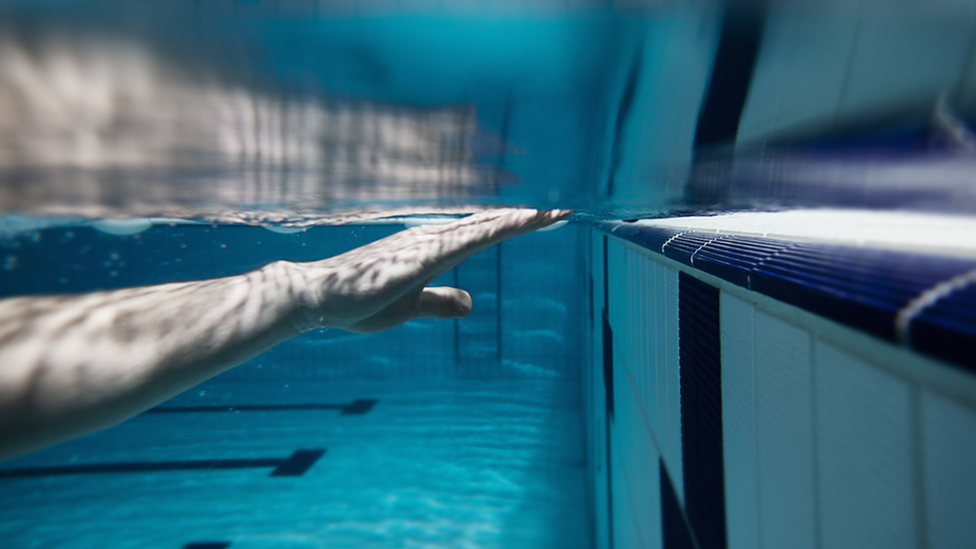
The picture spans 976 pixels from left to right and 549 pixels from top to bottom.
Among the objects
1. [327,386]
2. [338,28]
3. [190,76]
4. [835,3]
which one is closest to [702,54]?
[835,3]

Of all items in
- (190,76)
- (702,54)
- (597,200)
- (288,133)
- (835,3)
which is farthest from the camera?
(597,200)

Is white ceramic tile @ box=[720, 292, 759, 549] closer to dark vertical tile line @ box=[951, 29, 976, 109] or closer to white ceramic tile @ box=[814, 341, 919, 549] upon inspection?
white ceramic tile @ box=[814, 341, 919, 549]

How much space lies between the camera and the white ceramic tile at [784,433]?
987 mm

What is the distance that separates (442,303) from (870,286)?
418 centimetres

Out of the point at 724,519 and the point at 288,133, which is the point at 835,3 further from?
the point at 288,133

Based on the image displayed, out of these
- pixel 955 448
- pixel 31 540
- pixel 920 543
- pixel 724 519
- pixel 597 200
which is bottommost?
pixel 31 540

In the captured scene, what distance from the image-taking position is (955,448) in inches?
23.2

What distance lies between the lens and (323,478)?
9.27 metres

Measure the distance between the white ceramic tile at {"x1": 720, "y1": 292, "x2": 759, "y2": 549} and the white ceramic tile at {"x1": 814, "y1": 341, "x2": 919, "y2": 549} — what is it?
14.6 inches

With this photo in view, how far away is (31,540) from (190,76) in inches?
383

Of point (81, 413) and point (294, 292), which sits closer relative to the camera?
point (81, 413)

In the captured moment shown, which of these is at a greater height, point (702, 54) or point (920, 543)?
point (702, 54)

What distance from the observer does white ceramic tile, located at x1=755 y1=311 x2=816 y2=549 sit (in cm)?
99

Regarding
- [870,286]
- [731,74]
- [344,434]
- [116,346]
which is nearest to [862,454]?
[870,286]
